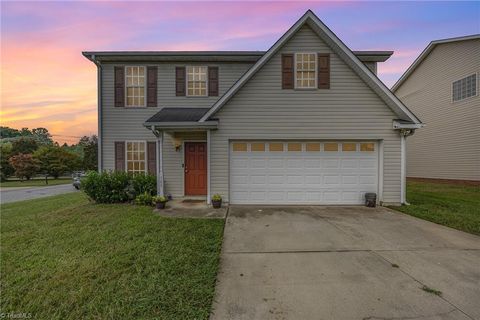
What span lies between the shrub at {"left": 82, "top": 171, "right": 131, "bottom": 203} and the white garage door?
4.10 m

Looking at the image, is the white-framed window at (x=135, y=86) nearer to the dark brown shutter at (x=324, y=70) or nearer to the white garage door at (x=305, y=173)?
the white garage door at (x=305, y=173)

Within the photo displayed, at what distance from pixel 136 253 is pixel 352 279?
3569 mm

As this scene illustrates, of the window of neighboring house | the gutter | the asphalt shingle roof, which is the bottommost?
the gutter

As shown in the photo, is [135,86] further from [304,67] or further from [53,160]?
[53,160]

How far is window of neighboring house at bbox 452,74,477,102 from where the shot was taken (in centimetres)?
1369

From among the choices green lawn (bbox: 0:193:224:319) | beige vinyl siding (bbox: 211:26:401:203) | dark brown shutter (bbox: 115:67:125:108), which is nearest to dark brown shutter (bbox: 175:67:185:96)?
dark brown shutter (bbox: 115:67:125:108)

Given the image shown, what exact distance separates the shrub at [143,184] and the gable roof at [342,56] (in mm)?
3148

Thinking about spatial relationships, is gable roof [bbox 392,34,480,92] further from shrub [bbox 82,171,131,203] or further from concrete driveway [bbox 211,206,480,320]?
shrub [bbox 82,171,131,203]

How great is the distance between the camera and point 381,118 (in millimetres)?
8359

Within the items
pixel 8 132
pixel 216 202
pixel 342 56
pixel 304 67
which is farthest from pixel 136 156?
pixel 8 132

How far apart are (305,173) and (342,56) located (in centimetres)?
432

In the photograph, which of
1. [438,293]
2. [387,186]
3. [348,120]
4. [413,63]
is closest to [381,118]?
[348,120]

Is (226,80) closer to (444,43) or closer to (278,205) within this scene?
(278,205)

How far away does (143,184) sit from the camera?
8.95 meters
